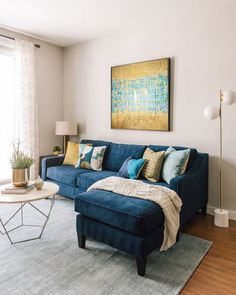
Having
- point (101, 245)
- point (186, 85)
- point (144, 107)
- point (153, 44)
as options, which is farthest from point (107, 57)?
point (101, 245)

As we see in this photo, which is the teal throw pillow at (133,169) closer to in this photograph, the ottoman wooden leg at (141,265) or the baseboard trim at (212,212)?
the baseboard trim at (212,212)

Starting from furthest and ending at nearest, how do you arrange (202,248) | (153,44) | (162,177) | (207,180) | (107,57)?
1. (107,57)
2. (153,44)
3. (207,180)
4. (162,177)
5. (202,248)

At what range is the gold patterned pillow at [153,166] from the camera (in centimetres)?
296

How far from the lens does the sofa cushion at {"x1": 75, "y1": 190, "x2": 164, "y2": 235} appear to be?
1.93 meters

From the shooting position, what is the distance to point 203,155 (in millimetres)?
3045

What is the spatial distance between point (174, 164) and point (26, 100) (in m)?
2.79

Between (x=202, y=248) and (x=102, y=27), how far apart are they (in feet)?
11.0

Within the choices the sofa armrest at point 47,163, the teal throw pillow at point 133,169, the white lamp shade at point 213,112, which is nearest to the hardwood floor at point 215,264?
the teal throw pillow at point 133,169

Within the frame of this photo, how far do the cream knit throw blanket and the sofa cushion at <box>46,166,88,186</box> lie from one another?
942 millimetres

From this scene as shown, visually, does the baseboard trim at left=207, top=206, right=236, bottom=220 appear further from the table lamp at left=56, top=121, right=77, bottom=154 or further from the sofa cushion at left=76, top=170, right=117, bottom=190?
the table lamp at left=56, top=121, right=77, bottom=154

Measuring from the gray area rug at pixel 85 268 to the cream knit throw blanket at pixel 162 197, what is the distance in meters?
0.20

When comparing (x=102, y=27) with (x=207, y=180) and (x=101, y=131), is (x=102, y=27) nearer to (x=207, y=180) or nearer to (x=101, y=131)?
(x=101, y=131)

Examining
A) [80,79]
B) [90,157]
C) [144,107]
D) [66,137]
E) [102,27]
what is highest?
[102,27]

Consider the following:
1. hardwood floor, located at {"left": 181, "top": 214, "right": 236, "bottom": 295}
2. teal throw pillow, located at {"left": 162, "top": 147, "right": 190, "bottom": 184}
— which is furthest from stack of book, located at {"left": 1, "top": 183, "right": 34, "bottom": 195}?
hardwood floor, located at {"left": 181, "top": 214, "right": 236, "bottom": 295}
